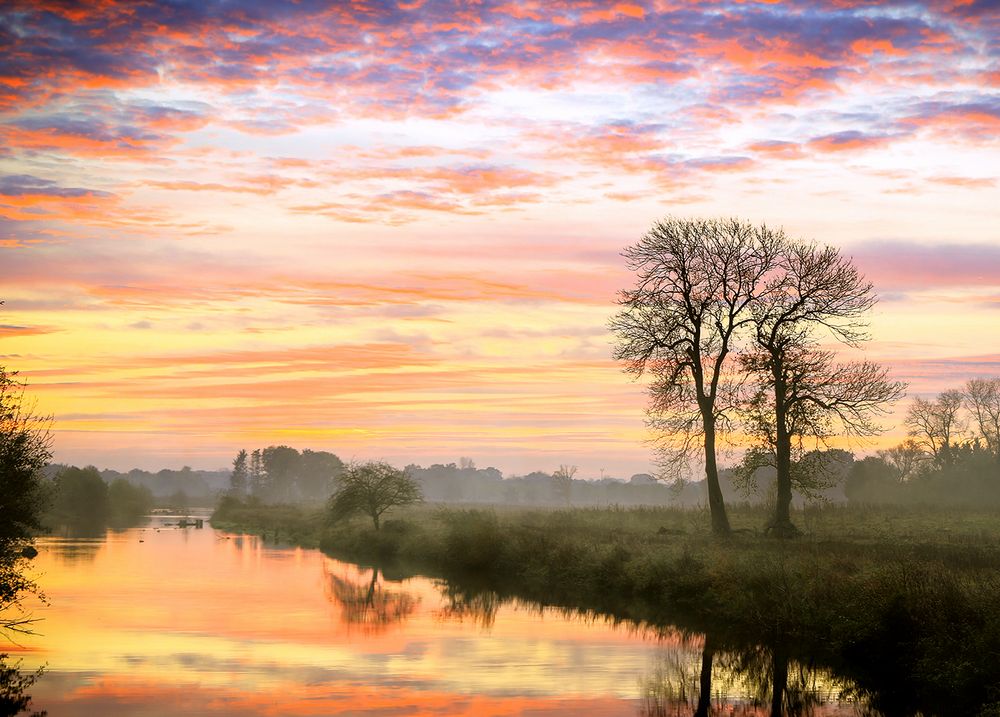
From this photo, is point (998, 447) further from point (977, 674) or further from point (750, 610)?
point (977, 674)

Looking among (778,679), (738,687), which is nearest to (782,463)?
(778,679)

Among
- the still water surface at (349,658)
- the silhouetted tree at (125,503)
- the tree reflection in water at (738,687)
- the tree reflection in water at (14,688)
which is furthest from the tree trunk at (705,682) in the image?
the silhouetted tree at (125,503)

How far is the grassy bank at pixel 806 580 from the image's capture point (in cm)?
2148

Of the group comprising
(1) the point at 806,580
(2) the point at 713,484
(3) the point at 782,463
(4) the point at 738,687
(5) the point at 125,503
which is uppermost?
(3) the point at 782,463

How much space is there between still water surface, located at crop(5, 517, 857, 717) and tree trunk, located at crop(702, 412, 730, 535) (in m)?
10.3

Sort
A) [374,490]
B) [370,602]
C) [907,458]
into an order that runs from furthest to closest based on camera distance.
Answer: [907,458]
[374,490]
[370,602]

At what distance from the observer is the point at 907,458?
108938mm

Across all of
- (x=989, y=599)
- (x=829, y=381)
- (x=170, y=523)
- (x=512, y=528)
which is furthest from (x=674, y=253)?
(x=170, y=523)

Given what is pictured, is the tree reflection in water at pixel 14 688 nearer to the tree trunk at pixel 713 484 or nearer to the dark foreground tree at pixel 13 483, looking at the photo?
the dark foreground tree at pixel 13 483

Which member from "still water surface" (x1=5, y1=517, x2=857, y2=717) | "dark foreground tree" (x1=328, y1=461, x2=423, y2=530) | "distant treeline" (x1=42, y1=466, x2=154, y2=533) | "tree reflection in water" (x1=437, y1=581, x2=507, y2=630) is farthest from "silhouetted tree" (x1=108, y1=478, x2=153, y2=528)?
"tree reflection in water" (x1=437, y1=581, x2=507, y2=630)

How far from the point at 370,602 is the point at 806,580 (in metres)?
18.0

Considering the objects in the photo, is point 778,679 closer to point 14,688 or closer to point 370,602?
point 14,688

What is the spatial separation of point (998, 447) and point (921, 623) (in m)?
89.3

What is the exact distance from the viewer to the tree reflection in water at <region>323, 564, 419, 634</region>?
33.7 metres
